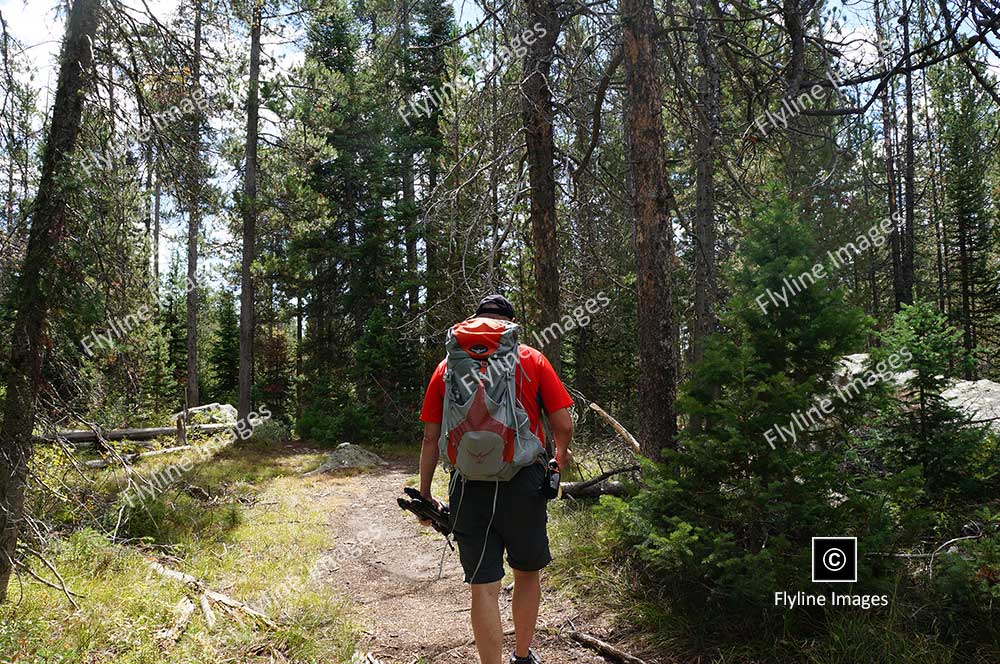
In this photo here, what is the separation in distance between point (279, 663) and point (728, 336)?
3.84m

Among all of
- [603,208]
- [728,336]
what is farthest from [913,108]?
[728,336]

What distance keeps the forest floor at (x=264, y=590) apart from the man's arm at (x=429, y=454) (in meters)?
1.37

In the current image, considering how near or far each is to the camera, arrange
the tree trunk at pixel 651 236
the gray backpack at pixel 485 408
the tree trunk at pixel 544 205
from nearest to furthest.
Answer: the gray backpack at pixel 485 408
the tree trunk at pixel 651 236
the tree trunk at pixel 544 205

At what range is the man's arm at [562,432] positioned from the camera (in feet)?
10.9

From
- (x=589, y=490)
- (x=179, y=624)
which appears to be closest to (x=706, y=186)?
(x=589, y=490)

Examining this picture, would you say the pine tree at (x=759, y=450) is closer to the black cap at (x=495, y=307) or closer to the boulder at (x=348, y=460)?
the black cap at (x=495, y=307)

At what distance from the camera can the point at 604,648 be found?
3.83m

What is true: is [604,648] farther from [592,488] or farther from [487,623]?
[592,488]

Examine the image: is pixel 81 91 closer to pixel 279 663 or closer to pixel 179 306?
pixel 279 663

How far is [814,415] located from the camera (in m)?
3.83

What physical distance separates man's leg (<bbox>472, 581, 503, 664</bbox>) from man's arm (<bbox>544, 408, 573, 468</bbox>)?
2.53 ft

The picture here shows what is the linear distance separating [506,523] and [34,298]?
373 cm

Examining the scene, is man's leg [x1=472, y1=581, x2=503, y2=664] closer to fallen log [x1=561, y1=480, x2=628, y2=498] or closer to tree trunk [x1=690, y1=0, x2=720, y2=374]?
fallen log [x1=561, y1=480, x2=628, y2=498]

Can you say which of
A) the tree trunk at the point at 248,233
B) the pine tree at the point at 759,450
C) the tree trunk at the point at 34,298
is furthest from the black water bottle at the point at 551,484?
the tree trunk at the point at 248,233
